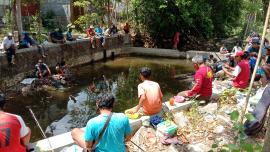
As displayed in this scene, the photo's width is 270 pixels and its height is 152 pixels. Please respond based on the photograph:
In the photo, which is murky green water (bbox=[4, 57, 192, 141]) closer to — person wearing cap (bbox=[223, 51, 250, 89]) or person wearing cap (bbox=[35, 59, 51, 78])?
person wearing cap (bbox=[35, 59, 51, 78])

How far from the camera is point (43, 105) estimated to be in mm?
12250

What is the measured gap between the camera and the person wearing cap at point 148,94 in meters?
6.40

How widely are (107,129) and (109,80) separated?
1188 cm

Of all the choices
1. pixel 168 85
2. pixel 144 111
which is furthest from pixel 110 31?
pixel 144 111

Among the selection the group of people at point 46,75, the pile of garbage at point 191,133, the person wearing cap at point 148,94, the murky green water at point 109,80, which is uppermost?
the person wearing cap at point 148,94

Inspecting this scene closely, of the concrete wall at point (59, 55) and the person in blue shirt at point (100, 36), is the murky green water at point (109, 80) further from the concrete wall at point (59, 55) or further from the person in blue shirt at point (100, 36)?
the person in blue shirt at point (100, 36)

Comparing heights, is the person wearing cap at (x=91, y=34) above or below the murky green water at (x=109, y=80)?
above

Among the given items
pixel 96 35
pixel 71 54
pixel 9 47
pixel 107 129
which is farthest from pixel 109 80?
pixel 107 129

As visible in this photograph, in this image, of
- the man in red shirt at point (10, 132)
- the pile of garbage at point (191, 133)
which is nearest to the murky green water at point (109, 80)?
the pile of garbage at point (191, 133)

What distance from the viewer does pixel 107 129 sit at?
427 centimetres

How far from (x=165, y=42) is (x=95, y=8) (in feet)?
17.4

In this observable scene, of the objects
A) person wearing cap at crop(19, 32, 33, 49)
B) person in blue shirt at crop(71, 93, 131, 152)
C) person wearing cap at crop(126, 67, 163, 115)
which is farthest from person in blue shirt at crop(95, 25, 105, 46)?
person in blue shirt at crop(71, 93, 131, 152)

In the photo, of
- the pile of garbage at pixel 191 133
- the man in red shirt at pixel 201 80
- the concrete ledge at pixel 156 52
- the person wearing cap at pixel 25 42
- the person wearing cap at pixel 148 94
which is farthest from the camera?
the concrete ledge at pixel 156 52

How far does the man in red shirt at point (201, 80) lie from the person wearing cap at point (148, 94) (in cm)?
129
